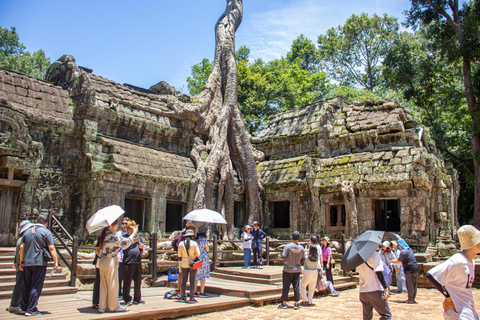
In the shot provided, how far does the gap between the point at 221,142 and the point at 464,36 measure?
11198 millimetres

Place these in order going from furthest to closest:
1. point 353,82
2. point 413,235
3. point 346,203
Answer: point 353,82, point 346,203, point 413,235

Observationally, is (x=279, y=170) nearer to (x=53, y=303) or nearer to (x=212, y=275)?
(x=212, y=275)

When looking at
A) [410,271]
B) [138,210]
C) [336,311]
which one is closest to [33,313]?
[336,311]

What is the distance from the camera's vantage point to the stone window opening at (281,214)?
1944 cm

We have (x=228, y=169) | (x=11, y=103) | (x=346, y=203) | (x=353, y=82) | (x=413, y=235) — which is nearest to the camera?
(x=11, y=103)

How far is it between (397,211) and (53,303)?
16.6m

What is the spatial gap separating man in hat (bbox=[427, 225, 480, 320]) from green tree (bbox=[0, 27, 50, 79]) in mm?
28782

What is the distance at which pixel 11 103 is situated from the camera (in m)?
11.7

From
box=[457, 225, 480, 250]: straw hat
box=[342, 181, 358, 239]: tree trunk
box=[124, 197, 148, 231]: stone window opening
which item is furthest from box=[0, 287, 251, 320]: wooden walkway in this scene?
box=[342, 181, 358, 239]: tree trunk

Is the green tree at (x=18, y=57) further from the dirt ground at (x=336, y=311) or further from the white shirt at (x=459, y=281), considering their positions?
the white shirt at (x=459, y=281)

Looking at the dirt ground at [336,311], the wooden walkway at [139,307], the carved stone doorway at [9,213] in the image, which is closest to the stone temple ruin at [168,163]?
the carved stone doorway at [9,213]

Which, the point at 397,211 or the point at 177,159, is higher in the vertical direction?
the point at 177,159

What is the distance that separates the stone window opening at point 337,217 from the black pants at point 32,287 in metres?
12.1

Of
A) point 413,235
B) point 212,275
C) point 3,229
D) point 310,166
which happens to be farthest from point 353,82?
point 3,229
